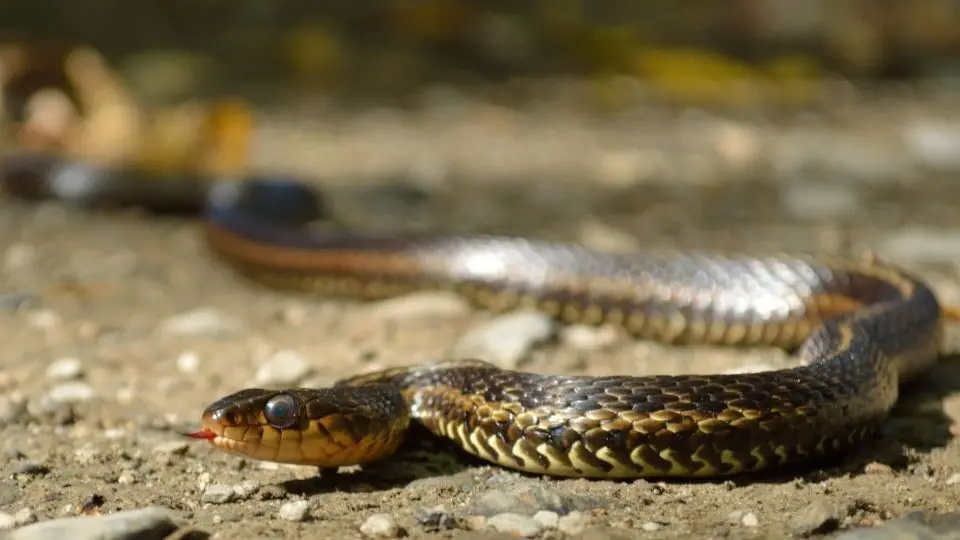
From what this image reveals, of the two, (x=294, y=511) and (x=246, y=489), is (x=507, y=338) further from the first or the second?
(x=294, y=511)

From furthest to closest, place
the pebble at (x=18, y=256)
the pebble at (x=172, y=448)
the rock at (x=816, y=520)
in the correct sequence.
→ the pebble at (x=18, y=256) → the pebble at (x=172, y=448) → the rock at (x=816, y=520)

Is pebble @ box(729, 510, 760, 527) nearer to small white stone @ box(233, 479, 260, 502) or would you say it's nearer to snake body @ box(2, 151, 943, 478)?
snake body @ box(2, 151, 943, 478)

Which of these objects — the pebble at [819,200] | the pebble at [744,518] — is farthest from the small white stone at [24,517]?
the pebble at [819,200]

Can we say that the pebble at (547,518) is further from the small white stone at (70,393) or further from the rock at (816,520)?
the small white stone at (70,393)

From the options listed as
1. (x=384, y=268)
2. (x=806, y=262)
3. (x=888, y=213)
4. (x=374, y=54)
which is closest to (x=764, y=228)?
(x=888, y=213)

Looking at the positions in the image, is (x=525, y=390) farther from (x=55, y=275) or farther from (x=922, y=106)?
(x=922, y=106)

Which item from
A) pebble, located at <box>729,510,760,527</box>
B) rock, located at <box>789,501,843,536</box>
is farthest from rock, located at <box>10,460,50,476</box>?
rock, located at <box>789,501,843,536</box>
